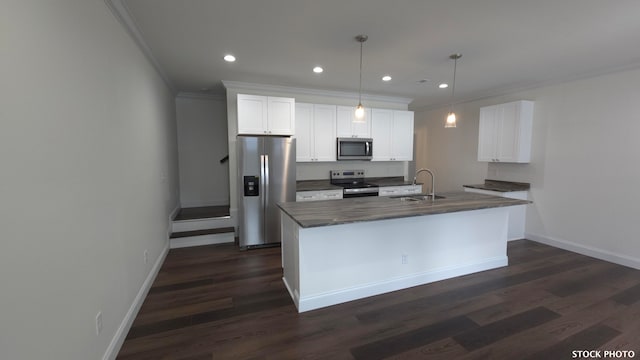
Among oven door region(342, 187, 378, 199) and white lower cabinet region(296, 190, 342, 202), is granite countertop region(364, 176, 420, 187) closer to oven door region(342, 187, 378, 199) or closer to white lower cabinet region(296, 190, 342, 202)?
oven door region(342, 187, 378, 199)

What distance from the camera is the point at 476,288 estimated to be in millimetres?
2938

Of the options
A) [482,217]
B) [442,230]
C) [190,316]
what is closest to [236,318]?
[190,316]

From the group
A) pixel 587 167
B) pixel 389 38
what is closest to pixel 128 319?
pixel 389 38

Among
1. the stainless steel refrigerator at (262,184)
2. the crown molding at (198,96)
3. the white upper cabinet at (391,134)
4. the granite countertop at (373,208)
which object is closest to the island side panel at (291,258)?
the granite countertop at (373,208)

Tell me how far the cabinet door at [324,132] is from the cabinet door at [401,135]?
51.7 inches

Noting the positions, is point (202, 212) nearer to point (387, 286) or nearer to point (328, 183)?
point (328, 183)

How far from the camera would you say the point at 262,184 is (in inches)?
165

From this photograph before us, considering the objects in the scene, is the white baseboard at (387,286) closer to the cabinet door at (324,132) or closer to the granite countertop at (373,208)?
the granite countertop at (373,208)

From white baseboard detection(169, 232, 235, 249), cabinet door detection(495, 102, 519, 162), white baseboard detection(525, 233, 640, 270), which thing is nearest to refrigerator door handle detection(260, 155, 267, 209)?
white baseboard detection(169, 232, 235, 249)

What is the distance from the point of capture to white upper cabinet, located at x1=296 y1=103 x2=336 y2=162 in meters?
4.73

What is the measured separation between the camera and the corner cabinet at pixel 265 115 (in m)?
4.22

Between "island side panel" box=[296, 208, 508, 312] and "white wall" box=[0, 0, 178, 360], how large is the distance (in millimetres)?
1466

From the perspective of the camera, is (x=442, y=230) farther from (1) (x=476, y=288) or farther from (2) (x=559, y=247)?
(2) (x=559, y=247)

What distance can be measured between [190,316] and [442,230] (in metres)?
2.73
